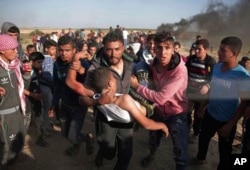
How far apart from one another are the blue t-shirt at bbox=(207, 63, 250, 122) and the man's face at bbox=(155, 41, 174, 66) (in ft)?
2.58

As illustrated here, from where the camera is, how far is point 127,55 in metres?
3.35

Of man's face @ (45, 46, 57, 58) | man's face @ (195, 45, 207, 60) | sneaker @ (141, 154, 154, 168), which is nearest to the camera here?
sneaker @ (141, 154, 154, 168)

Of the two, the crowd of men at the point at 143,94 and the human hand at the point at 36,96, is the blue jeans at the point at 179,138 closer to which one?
the crowd of men at the point at 143,94

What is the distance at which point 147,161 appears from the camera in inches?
165

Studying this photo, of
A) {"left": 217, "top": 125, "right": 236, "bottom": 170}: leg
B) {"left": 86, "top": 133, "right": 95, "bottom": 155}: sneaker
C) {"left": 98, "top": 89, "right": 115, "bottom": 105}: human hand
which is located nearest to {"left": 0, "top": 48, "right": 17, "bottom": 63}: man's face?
{"left": 98, "top": 89, "right": 115, "bottom": 105}: human hand

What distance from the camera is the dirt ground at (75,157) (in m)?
4.04

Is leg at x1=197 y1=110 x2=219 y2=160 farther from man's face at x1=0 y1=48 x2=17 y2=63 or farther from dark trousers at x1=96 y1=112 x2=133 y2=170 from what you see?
man's face at x1=0 y1=48 x2=17 y2=63

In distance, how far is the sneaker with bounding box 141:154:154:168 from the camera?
164 inches

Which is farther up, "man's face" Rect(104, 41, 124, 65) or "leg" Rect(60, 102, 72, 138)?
"man's face" Rect(104, 41, 124, 65)

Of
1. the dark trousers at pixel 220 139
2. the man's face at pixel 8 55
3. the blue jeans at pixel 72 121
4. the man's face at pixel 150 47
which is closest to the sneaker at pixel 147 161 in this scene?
the dark trousers at pixel 220 139

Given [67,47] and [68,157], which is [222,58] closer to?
[67,47]

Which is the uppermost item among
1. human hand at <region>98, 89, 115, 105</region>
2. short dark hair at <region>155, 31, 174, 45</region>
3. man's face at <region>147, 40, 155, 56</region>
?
short dark hair at <region>155, 31, 174, 45</region>

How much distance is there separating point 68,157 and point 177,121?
1936 millimetres

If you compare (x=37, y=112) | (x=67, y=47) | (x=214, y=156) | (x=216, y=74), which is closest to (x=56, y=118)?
(x=37, y=112)
